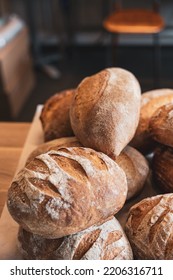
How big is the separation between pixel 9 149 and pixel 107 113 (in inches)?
18.8

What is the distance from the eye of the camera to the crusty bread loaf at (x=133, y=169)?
86 cm

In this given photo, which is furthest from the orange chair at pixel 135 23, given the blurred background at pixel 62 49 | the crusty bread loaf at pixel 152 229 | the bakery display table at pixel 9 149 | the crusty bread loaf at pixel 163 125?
the crusty bread loaf at pixel 152 229

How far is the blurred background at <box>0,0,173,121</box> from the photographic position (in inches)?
102

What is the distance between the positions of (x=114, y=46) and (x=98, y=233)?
2.03 metres

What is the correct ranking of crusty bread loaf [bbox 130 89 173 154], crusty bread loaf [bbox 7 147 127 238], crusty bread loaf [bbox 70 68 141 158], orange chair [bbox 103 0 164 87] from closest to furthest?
crusty bread loaf [bbox 7 147 127 238] → crusty bread loaf [bbox 70 68 141 158] → crusty bread loaf [bbox 130 89 173 154] → orange chair [bbox 103 0 164 87]

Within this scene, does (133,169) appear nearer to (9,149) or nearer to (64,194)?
(64,194)

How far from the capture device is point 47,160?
2.27 feet

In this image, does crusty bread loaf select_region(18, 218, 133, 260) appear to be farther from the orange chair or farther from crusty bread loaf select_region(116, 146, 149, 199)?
the orange chair

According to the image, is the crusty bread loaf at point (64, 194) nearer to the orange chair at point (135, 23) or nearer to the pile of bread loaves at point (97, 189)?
the pile of bread loaves at point (97, 189)

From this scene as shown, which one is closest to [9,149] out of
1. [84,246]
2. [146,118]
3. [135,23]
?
[146,118]

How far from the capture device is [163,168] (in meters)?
0.89

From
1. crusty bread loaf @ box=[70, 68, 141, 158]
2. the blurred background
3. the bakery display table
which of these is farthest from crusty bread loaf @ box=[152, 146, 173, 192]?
the blurred background

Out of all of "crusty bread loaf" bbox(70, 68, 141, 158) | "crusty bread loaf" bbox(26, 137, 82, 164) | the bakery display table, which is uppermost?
"crusty bread loaf" bbox(70, 68, 141, 158)

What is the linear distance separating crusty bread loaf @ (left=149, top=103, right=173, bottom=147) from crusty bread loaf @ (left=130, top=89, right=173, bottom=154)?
0.05 meters
